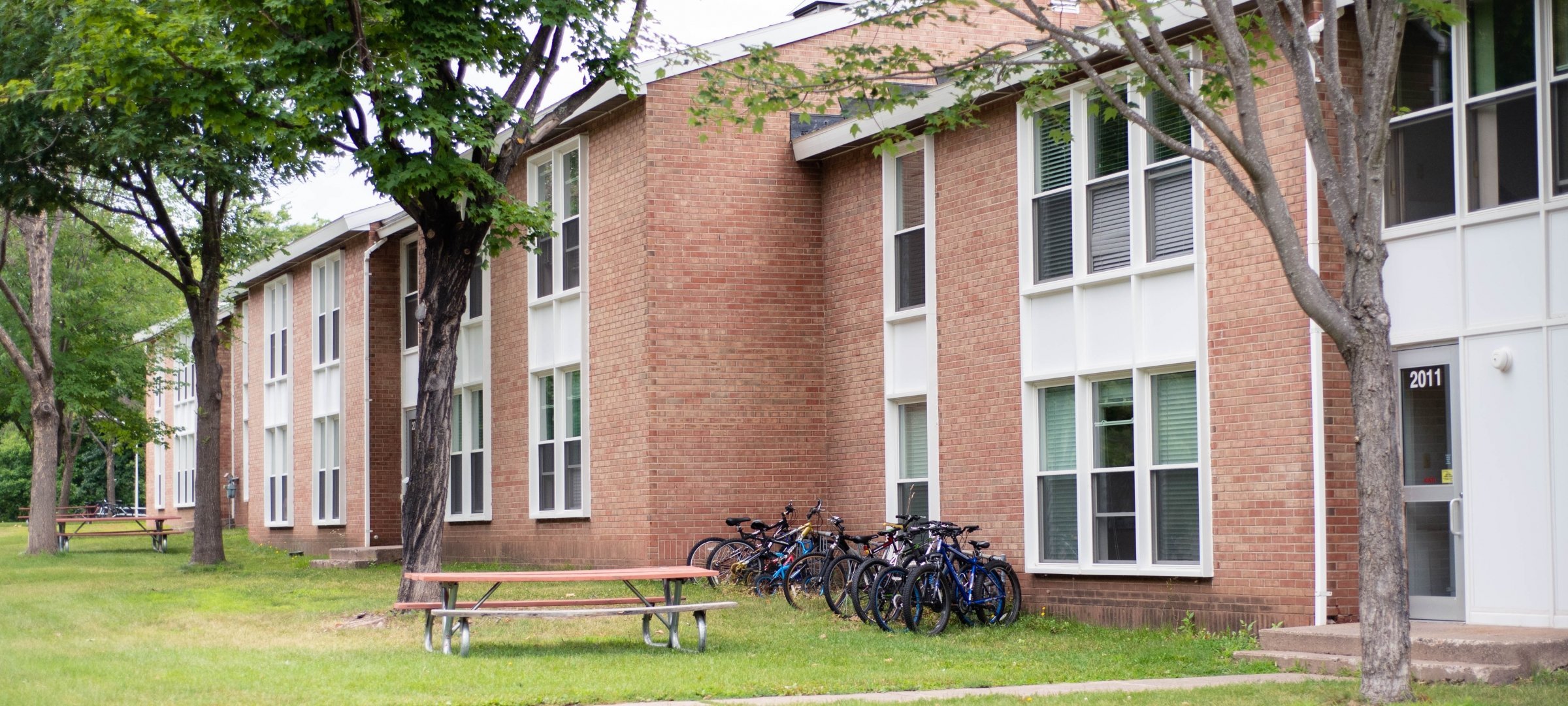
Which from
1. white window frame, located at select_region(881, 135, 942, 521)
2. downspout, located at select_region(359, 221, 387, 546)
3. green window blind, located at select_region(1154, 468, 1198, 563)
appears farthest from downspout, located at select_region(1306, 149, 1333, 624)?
downspout, located at select_region(359, 221, 387, 546)

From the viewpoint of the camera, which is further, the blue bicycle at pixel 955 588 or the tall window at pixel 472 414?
the tall window at pixel 472 414

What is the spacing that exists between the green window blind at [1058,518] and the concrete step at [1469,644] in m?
4.06

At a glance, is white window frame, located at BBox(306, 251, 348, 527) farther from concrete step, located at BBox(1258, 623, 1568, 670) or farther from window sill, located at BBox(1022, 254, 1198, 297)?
concrete step, located at BBox(1258, 623, 1568, 670)

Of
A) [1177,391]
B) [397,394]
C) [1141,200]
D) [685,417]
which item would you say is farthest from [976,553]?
[397,394]

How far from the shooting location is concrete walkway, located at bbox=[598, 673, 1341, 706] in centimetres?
1005

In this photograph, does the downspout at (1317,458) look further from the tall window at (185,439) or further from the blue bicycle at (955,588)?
the tall window at (185,439)

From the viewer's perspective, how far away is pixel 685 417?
2027 centimetres

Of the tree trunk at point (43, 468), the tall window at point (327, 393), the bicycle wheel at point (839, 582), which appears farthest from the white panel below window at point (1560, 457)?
the tree trunk at point (43, 468)

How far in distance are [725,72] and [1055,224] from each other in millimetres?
5484

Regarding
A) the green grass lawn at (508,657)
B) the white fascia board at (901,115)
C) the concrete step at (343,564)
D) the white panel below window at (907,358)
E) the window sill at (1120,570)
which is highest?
the white fascia board at (901,115)

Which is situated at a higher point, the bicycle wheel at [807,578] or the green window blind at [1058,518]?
the green window blind at [1058,518]

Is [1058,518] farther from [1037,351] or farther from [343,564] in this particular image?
[343,564]

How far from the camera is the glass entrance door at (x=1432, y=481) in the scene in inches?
487

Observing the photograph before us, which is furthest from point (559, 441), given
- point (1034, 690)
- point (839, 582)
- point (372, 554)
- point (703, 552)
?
point (1034, 690)
